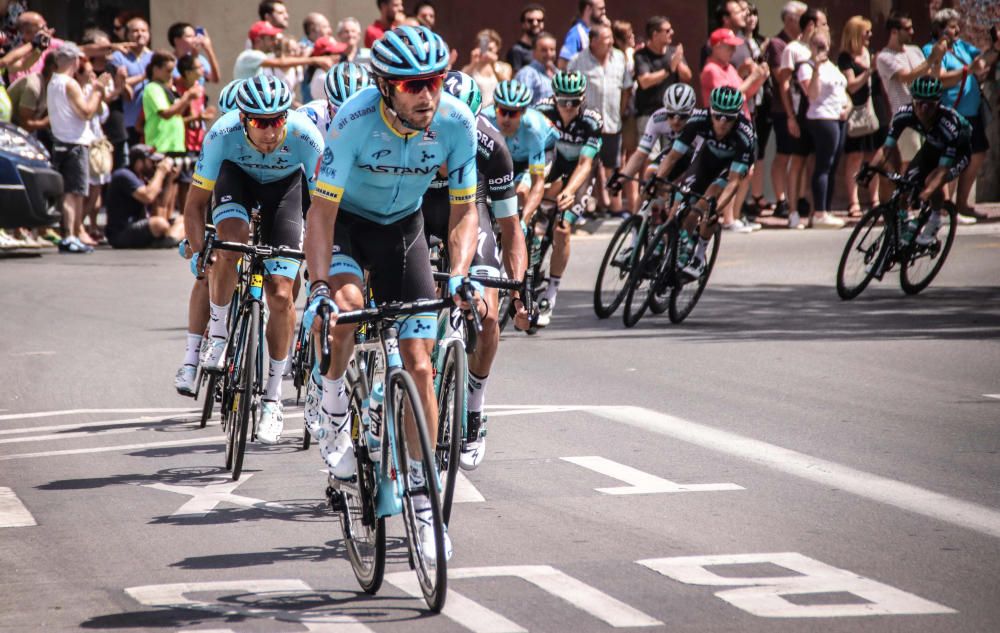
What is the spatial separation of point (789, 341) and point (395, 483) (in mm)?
7562

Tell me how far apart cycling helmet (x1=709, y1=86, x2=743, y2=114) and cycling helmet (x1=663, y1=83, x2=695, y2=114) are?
59 centimetres

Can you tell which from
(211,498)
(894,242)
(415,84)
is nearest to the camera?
(415,84)

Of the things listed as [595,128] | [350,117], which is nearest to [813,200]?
[595,128]

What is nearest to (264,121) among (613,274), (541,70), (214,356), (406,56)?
(214,356)

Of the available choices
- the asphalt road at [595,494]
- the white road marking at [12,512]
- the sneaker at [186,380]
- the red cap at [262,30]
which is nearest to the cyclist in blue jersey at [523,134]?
the asphalt road at [595,494]

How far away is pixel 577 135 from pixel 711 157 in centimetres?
117

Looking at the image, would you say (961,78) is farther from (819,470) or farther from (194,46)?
(819,470)

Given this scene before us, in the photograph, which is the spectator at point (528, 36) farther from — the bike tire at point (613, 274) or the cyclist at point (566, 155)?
the bike tire at point (613, 274)

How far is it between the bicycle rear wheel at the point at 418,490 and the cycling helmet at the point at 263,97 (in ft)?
11.4

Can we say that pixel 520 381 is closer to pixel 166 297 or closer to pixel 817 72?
pixel 166 297

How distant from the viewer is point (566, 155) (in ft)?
47.5

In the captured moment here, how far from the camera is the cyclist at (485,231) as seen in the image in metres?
8.15

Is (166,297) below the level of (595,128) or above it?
below

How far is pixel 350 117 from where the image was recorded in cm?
652
